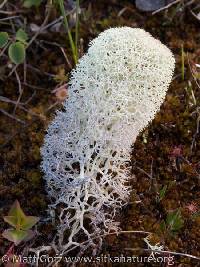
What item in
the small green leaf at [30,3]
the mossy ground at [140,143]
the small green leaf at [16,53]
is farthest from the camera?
the small green leaf at [30,3]

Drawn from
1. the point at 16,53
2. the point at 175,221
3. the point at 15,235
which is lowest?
the point at 15,235

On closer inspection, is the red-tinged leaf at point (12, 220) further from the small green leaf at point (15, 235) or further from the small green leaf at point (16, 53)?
the small green leaf at point (16, 53)

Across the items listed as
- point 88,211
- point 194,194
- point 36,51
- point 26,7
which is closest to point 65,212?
point 88,211

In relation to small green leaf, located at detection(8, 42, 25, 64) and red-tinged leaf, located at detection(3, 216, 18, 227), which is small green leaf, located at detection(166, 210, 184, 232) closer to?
red-tinged leaf, located at detection(3, 216, 18, 227)

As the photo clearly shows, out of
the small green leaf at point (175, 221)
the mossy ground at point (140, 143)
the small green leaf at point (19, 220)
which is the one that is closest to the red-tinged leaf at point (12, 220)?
the small green leaf at point (19, 220)

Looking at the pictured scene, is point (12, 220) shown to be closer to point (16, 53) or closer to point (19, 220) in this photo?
point (19, 220)

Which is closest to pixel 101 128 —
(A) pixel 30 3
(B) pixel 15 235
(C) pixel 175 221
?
(C) pixel 175 221
